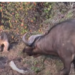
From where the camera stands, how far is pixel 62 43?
5648 mm

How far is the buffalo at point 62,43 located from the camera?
5.55m

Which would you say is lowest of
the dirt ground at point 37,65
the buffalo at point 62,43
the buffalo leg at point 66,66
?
the dirt ground at point 37,65

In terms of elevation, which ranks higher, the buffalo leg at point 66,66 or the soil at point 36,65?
the buffalo leg at point 66,66

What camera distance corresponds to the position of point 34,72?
6855 millimetres

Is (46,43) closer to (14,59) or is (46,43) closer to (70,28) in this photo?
(70,28)

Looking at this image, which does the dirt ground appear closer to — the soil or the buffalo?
the soil

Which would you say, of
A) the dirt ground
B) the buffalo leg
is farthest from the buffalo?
the dirt ground

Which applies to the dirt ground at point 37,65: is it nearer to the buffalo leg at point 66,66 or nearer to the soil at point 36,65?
the soil at point 36,65

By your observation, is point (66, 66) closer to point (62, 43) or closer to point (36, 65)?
point (62, 43)

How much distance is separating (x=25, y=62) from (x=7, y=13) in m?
4.37

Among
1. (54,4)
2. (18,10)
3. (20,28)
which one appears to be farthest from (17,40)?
(54,4)

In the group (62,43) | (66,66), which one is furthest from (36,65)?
(62,43)

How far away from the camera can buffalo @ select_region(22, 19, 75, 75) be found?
5550 mm

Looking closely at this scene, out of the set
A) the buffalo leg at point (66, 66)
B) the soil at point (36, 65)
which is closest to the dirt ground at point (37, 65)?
the soil at point (36, 65)
